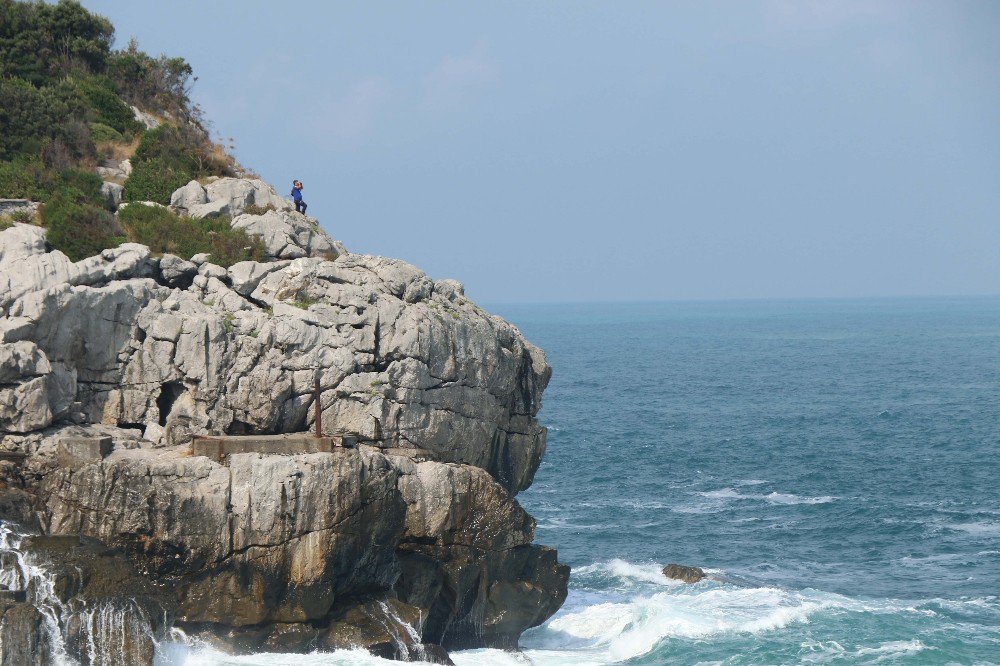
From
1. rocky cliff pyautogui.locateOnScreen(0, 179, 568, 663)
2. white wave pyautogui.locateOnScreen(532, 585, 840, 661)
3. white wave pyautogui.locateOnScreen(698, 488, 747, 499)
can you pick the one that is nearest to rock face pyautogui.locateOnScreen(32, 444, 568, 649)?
rocky cliff pyautogui.locateOnScreen(0, 179, 568, 663)

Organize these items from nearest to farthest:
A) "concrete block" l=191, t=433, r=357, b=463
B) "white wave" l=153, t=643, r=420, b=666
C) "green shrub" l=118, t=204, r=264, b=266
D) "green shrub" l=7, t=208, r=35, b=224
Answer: "white wave" l=153, t=643, r=420, b=666 < "concrete block" l=191, t=433, r=357, b=463 < "green shrub" l=118, t=204, r=264, b=266 < "green shrub" l=7, t=208, r=35, b=224

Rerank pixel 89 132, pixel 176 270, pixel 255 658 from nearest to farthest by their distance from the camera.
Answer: pixel 255 658 → pixel 176 270 → pixel 89 132

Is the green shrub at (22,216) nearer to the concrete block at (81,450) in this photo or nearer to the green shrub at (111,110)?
the green shrub at (111,110)

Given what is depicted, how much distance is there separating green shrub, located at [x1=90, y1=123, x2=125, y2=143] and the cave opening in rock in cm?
1646

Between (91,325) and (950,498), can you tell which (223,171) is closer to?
(91,325)

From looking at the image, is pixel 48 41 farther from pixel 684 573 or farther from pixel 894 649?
pixel 894 649

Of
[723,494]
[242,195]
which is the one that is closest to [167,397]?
[242,195]

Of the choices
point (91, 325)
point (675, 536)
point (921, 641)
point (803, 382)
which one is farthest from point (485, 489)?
point (803, 382)

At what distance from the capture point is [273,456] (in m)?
33.2

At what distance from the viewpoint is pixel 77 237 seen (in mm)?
39875

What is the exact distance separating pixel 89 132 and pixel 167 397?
55.9 feet

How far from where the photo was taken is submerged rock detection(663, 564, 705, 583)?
46.9 metres

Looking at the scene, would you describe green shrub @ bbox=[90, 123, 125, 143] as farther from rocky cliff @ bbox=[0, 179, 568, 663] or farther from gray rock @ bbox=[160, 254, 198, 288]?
gray rock @ bbox=[160, 254, 198, 288]

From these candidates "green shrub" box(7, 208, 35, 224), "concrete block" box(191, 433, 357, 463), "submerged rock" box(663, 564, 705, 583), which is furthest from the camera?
"submerged rock" box(663, 564, 705, 583)
